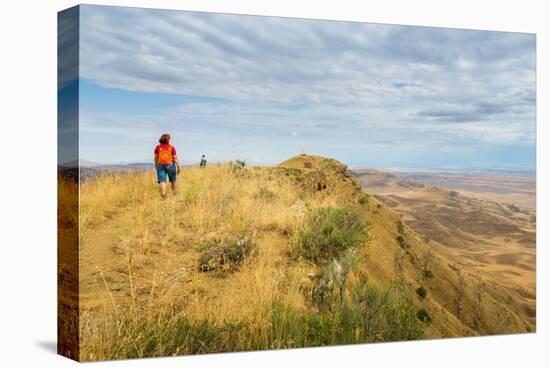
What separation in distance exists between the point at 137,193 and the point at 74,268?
141 centimetres

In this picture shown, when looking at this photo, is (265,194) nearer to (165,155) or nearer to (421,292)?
(165,155)

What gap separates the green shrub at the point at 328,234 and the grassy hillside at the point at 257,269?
2 cm

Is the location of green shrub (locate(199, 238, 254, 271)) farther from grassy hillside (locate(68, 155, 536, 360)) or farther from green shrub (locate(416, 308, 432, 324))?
green shrub (locate(416, 308, 432, 324))

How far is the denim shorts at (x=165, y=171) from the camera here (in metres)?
9.50

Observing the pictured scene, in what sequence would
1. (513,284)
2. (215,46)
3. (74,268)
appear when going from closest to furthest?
(74,268)
(215,46)
(513,284)

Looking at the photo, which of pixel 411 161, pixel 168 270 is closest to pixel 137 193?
pixel 168 270

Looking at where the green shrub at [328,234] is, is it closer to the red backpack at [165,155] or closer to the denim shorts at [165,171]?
the denim shorts at [165,171]

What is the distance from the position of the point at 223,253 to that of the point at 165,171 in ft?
3.95

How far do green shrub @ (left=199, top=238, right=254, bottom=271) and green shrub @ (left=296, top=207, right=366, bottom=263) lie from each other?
0.78 m

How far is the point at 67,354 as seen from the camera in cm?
895

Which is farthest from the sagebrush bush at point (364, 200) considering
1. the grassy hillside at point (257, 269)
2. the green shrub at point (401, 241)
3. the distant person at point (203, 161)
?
the distant person at point (203, 161)

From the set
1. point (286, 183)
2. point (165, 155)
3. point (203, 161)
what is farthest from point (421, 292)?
point (165, 155)

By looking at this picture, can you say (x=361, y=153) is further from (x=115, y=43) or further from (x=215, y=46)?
(x=115, y=43)

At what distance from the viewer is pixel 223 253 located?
31.5 feet
